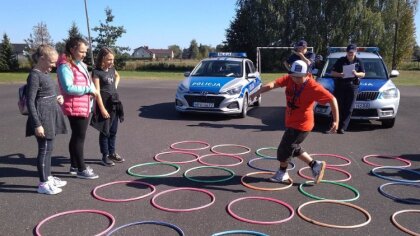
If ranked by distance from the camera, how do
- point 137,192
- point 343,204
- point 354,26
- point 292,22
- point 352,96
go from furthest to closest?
point 292,22, point 354,26, point 352,96, point 137,192, point 343,204

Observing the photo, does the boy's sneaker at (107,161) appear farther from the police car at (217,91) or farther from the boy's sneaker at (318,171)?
the police car at (217,91)

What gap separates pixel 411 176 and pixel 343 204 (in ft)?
A: 6.63

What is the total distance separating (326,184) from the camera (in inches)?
230

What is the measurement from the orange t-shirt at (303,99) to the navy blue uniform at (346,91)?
4.51 metres

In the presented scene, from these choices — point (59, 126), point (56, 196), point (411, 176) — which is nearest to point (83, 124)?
point (59, 126)

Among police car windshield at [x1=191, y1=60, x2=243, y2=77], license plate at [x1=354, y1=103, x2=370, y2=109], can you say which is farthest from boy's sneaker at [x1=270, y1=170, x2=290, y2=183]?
police car windshield at [x1=191, y1=60, x2=243, y2=77]

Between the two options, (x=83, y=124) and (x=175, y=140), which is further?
(x=175, y=140)

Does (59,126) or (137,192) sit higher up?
(59,126)

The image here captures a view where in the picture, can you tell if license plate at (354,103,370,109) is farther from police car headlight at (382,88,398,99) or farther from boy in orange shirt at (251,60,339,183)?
boy in orange shirt at (251,60,339,183)

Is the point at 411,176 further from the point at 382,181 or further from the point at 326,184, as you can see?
the point at 326,184

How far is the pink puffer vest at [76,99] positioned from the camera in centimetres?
547

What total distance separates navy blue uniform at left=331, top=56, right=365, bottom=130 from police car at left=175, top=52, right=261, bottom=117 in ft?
8.17

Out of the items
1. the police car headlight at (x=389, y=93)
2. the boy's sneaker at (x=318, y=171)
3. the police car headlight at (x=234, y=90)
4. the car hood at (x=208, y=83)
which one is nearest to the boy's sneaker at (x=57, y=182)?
the boy's sneaker at (x=318, y=171)

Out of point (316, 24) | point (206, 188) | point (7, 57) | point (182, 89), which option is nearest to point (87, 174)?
point (206, 188)
